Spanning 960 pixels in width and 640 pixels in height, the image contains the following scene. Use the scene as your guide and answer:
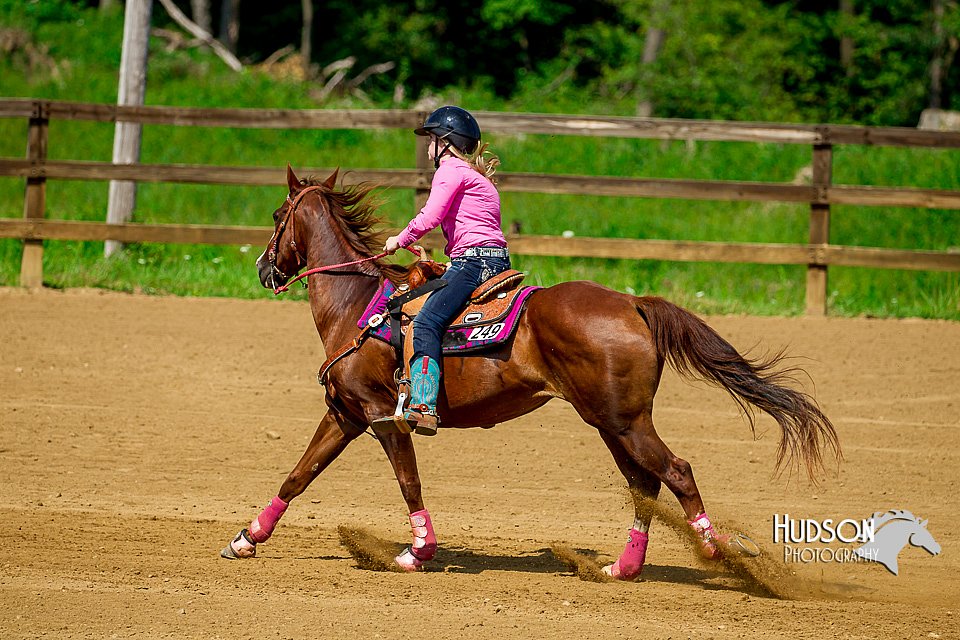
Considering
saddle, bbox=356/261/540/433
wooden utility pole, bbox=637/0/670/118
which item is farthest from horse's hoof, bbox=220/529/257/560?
Result: wooden utility pole, bbox=637/0/670/118

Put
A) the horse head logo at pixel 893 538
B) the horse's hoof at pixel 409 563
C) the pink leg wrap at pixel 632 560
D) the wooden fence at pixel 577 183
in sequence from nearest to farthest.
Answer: the pink leg wrap at pixel 632 560 < the horse's hoof at pixel 409 563 < the horse head logo at pixel 893 538 < the wooden fence at pixel 577 183

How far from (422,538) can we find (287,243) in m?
1.94

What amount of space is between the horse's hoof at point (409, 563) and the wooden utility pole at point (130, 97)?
843 centimetres

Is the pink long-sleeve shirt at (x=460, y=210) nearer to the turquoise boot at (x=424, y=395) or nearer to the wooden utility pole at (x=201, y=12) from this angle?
the turquoise boot at (x=424, y=395)

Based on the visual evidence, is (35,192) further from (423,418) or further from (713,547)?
(713,547)

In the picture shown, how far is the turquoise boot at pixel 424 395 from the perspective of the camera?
6117mm

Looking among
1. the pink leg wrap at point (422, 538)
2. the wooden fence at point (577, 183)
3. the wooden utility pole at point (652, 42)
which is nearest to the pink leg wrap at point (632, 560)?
the pink leg wrap at point (422, 538)

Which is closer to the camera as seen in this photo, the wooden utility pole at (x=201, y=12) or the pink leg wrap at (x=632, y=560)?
the pink leg wrap at (x=632, y=560)

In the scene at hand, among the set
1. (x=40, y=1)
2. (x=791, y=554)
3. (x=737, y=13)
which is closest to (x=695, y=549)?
(x=791, y=554)

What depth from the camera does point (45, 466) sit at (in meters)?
8.18

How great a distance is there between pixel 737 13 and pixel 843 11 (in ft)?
13.8

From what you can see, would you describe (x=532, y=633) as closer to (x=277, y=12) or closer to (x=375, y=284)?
(x=375, y=284)

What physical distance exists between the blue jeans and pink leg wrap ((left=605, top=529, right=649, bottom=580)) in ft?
4.70

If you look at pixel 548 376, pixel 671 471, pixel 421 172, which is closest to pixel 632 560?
pixel 671 471
